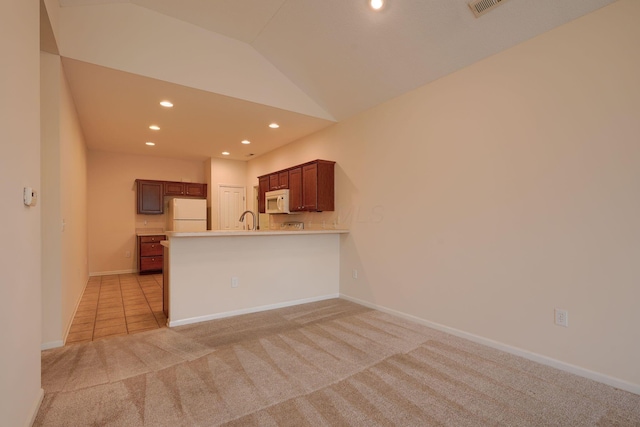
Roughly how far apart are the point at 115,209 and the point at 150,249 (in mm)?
1246

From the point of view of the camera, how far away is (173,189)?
7039 mm

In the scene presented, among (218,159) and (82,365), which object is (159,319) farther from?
(218,159)

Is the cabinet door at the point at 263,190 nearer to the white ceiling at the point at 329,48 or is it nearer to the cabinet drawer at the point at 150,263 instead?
the white ceiling at the point at 329,48

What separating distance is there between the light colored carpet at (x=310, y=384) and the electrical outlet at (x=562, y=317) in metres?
0.36

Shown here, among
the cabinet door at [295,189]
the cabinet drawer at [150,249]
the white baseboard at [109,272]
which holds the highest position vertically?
the cabinet door at [295,189]

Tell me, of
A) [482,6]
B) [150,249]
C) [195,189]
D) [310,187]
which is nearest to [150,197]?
[195,189]

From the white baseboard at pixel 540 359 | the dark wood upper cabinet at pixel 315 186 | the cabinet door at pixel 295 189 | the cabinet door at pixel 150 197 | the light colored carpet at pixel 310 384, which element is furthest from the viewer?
the cabinet door at pixel 150 197

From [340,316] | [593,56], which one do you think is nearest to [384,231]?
[340,316]

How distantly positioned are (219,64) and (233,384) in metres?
3.26

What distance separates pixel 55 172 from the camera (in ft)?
9.20

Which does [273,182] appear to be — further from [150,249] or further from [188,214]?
[150,249]

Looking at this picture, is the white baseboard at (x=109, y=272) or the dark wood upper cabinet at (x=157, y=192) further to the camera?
the dark wood upper cabinet at (x=157, y=192)

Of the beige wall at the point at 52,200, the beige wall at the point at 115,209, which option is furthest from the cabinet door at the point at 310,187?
the beige wall at the point at 115,209

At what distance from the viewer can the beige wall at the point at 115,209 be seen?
6383 mm
